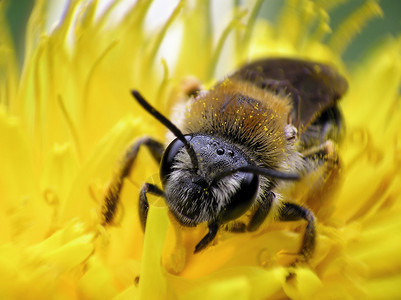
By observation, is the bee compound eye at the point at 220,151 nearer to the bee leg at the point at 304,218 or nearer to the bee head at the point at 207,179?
the bee head at the point at 207,179

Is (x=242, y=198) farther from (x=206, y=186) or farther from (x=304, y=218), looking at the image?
(x=304, y=218)

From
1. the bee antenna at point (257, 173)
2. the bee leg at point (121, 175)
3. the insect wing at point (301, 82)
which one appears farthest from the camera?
the insect wing at point (301, 82)

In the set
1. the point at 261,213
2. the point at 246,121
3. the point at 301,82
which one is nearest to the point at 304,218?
the point at 261,213

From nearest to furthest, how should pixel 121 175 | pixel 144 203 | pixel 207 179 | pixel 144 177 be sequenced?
pixel 207 179, pixel 144 203, pixel 121 175, pixel 144 177

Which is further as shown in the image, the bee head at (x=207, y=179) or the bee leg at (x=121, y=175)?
the bee leg at (x=121, y=175)

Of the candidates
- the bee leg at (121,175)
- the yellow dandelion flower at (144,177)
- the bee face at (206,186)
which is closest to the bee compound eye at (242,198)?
the bee face at (206,186)

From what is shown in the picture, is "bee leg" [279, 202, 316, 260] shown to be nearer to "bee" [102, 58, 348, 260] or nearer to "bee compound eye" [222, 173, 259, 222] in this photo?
"bee" [102, 58, 348, 260]
